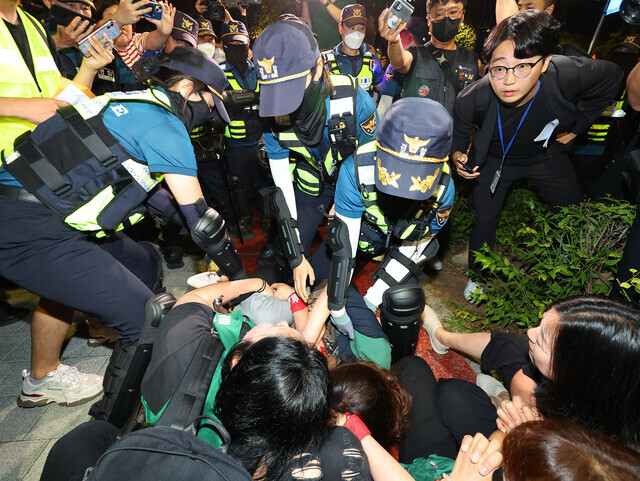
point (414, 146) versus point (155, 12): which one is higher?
point (155, 12)

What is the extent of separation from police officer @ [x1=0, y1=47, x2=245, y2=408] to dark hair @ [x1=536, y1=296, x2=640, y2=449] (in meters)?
1.82

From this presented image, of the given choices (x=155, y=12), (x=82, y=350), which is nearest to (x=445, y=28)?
(x=155, y=12)

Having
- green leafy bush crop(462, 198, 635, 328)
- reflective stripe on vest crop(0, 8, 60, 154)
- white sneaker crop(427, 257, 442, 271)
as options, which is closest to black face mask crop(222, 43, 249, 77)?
reflective stripe on vest crop(0, 8, 60, 154)

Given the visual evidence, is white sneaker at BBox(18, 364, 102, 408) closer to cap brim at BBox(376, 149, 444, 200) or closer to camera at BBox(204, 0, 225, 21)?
cap brim at BBox(376, 149, 444, 200)

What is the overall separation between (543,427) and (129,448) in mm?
1120

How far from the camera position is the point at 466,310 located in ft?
10.1

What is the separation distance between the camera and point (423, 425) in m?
1.77

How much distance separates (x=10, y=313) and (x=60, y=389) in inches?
47.3

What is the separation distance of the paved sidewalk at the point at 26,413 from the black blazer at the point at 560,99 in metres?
3.32

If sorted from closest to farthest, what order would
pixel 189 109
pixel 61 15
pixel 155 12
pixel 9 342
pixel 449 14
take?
1. pixel 189 109
2. pixel 61 15
3. pixel 9 342
4. pixel 155 12
5. pixel 449 14

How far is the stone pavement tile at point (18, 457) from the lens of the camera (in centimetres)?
188

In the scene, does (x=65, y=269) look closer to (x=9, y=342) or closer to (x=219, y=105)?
(x=219, y=105)

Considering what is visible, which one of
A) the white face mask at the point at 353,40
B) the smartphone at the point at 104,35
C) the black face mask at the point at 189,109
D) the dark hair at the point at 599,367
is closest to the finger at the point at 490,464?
the dark hair at the point at 599,367

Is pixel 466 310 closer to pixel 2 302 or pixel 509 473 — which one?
pixel 509 473
